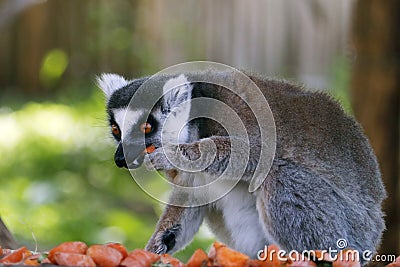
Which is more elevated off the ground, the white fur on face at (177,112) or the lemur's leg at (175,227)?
the white fur on face at (177,112)

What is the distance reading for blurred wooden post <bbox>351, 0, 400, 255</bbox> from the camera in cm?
627

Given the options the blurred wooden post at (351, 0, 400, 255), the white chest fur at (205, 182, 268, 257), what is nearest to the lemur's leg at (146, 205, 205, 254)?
the white chest fur at (205, 182, 268, 257)

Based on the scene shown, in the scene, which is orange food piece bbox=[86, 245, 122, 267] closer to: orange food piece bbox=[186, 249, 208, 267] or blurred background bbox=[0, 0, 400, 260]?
orange food piece bbox=[186, 249, 208, 267]

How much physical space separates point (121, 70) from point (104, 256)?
10366 millimetres

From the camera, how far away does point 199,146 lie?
12.5 ft

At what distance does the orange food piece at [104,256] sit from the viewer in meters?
2.78

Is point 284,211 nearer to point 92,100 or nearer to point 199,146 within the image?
point 199,146

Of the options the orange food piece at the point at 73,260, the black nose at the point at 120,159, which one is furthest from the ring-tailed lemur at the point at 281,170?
the orange food piece at the point at 73,260

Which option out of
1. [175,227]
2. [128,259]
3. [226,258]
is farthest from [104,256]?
[175,227]

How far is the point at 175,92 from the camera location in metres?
3.88

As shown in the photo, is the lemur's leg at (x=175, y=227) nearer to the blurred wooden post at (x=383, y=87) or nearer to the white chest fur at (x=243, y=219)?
the white chest fur at (x=243, y=219)

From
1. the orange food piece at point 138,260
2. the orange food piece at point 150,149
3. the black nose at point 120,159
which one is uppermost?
the orange food piece at point 150,149

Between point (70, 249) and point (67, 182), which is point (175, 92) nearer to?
point (70, 249)

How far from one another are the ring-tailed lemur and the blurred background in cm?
226
